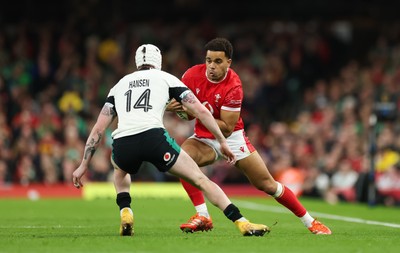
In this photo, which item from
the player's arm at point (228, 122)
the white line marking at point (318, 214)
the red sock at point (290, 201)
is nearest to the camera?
the player's arm at point (228, 122)

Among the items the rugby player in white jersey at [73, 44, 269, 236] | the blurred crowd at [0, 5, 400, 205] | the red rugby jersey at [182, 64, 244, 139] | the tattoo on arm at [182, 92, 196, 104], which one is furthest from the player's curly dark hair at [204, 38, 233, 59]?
the blurred crowd at [0, 5, 400, 205]

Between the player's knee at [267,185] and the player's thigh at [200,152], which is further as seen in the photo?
the player's thigh at [200,152]

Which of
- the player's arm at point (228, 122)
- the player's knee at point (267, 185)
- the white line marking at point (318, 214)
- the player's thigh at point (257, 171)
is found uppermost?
the player's arm at point (228, 122)

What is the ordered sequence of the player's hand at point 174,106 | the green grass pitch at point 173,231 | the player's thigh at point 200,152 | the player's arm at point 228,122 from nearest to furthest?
1. the green grass pitch at point 173,231
2. the player's hand at point 174,106
3. the player's arm at point 228,122
4. the player's thigh at point 200,152

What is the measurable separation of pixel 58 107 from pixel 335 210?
10.8 meters

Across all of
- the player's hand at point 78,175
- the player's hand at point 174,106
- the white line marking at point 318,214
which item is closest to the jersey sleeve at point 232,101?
the player's hand at point 174,106

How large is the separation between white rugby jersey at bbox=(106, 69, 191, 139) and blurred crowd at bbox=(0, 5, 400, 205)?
1105cm

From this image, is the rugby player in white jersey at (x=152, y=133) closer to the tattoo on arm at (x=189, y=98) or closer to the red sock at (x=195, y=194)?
the tattoo on arm at (x=189, y=98)

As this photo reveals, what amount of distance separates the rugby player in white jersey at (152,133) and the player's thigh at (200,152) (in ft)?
4.02

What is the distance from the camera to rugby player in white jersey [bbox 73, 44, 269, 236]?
11062 mm

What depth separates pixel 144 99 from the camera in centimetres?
1123

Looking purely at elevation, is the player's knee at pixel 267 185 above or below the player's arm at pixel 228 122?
below

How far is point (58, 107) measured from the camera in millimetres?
27672

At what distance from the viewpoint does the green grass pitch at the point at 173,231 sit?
33.4 feet
